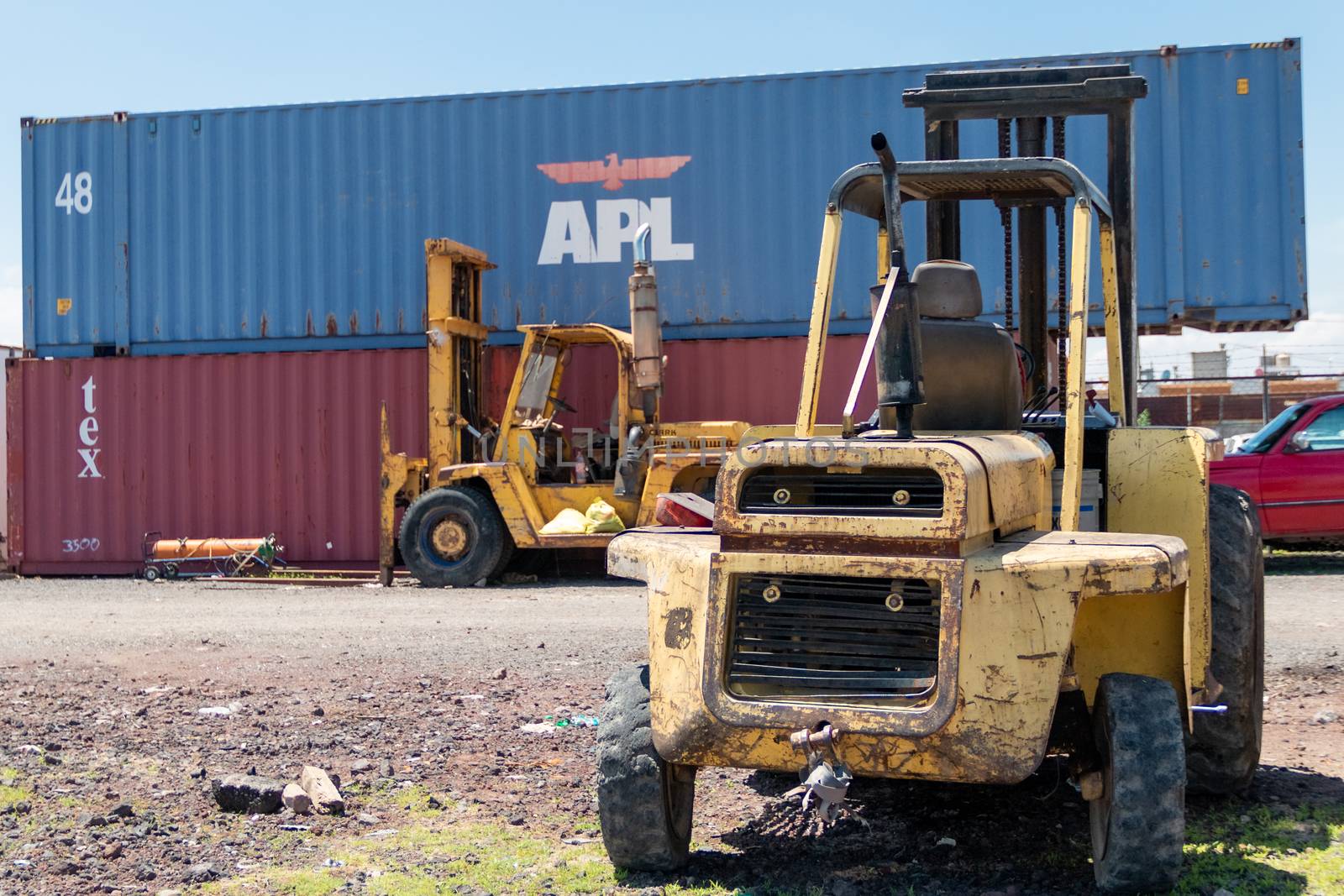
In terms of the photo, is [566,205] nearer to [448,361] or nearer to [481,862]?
[448,361]

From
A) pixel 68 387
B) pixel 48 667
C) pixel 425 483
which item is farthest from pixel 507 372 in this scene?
pixel 48 667

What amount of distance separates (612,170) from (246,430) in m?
4.83

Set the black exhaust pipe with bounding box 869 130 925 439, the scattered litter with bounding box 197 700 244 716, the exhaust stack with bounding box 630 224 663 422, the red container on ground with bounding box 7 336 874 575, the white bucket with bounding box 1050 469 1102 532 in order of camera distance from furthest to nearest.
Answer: the red container on ground with bounding box 7 336 874 575 < the exhaust stack with bounding box 630 224 663 422 < the scattered litter with bounding box 197 700 244 716 < the white bucket with bounding box 1050 469 1102 532 < the black exhaust pipe with bounding box 869 130 925 439

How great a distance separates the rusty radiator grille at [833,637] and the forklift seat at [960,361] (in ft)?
3.44

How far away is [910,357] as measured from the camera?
381 centimetres

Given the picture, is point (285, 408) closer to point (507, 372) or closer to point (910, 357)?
point (507, 372)

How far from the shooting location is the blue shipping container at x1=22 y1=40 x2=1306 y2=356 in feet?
48.0

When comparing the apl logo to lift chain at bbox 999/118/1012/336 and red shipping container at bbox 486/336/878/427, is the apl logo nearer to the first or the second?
red shipping container at bbox 486/336/878/427

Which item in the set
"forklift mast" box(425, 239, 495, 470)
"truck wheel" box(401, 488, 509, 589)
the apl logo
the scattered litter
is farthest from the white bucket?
the apl logo

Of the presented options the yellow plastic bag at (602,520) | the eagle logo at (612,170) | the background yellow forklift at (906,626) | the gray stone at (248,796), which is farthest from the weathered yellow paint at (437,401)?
the background yellow forklift at (906,626)

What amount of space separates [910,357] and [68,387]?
1424 cm

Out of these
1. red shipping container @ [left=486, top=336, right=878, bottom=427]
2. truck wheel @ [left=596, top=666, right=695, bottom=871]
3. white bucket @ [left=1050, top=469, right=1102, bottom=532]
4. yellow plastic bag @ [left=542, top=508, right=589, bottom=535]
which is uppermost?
red shipping container @ [left=486, top=336, right=878, bottom=427]

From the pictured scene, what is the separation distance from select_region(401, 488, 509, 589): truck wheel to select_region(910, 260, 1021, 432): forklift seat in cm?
923

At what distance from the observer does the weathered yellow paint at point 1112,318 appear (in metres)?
4.60
